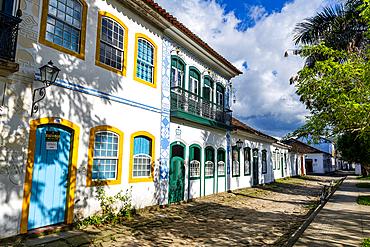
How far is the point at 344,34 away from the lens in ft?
43.2

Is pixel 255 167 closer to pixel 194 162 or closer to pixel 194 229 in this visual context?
pixel 194 162

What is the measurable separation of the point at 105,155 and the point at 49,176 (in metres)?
1.70

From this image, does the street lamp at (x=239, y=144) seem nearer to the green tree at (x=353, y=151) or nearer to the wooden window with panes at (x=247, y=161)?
the wooden window with panes at (x=247, y=161)

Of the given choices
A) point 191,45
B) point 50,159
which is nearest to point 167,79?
point 191,45

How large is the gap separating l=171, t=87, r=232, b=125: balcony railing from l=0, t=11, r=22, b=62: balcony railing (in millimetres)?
5820

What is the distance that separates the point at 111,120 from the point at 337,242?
651 cm

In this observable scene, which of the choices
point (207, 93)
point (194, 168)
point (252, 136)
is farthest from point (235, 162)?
point (207, 93)

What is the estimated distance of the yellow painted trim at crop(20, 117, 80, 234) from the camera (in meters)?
5.08

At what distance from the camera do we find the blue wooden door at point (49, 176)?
17.6 ft

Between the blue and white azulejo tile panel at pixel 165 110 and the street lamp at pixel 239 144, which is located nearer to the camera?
the blue and white azulejo tile panel at pixel 165 110

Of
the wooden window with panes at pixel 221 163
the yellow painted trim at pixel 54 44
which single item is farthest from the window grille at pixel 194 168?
the yellow painted trim at pixel 54 44

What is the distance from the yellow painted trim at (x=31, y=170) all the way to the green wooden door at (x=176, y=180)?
4207 millimetres

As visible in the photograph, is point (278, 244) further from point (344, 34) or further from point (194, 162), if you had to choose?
point (344, 34)

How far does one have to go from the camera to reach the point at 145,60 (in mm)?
8805
